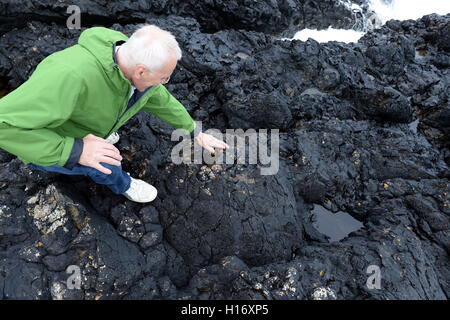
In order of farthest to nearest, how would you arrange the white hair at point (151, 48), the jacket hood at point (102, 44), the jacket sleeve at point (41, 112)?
the jacket hood at point (102, 44)
the white hair at point (151, 48)
the jacket sleeve at point (41, 112)

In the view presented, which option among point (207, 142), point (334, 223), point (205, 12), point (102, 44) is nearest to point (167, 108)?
point (207, 142)

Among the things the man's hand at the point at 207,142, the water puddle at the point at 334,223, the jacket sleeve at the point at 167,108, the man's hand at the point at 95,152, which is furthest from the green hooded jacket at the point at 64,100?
the water puddle at the point at 334,223

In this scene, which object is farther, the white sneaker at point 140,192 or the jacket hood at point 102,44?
the white sneaker at point 140,192

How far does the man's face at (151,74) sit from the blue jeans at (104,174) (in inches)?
34.6

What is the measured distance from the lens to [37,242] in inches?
121

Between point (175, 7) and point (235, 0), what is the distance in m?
1.31

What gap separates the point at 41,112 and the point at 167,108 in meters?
1.44

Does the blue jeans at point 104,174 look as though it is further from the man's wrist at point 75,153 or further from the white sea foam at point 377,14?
the white sea foam at point 377,14

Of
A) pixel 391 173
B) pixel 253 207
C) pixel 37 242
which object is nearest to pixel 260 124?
pixel 253 207

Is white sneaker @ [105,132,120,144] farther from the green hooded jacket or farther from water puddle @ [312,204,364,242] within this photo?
water puddle @ [312,204,364,242]

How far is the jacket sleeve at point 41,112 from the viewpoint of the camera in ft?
6.97

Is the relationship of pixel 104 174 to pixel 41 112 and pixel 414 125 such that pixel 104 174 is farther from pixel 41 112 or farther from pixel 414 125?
pixel 414 125
